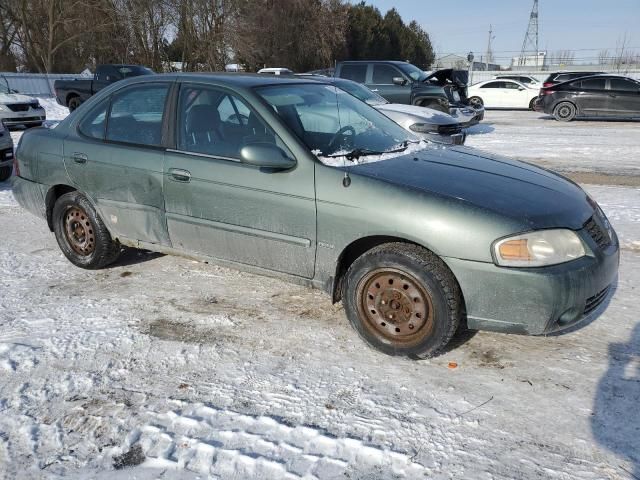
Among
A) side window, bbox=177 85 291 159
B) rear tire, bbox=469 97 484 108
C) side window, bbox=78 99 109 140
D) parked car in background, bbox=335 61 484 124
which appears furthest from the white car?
side window, bbox=177 85 291 159

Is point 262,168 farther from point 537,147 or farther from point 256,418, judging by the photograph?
point 537,147

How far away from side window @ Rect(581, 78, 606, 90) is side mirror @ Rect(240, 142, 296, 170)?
54.3ft

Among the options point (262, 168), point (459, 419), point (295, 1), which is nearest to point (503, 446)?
point (459, 419)

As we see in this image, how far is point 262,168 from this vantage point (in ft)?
11.3

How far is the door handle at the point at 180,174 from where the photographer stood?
3748mm

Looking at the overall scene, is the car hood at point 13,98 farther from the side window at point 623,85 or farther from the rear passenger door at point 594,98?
the side window at point 623,85

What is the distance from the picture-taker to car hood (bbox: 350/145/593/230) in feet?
9.74

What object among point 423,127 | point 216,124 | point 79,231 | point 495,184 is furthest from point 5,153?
point 495,184

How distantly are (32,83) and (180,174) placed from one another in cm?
2802

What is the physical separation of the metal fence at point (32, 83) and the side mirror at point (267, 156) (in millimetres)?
26626

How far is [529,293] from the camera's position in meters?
2.83

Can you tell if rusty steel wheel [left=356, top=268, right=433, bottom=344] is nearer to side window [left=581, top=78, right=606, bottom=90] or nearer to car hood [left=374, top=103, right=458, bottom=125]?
car hood [left=374, top=103, right=458, bottom=125]

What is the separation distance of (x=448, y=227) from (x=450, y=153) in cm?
117

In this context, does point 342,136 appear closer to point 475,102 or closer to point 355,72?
point 355,72
